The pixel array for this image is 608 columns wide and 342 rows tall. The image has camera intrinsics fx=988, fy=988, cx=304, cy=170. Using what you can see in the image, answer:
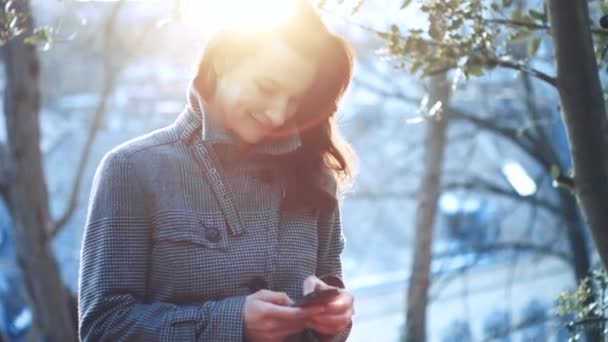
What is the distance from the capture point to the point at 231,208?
209 centimetres

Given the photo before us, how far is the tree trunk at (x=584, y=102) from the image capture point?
7.92 feet

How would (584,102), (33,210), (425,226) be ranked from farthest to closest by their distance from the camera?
(425,226) → (33,210) → (584,102)

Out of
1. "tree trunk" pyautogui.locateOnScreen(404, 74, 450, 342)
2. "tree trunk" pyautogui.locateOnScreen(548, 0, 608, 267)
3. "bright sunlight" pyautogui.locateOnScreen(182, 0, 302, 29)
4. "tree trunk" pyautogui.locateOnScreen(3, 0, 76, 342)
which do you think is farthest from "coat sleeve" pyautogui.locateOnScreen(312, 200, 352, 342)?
"tree trunk" pyautogui.locateOnScreen(404, 74, 450, 342)

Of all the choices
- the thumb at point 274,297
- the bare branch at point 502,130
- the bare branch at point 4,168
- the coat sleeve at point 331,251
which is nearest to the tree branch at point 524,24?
the coat sleeve at point 331,251

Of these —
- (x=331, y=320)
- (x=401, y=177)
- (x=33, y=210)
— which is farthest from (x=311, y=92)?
(x=401, y=177)

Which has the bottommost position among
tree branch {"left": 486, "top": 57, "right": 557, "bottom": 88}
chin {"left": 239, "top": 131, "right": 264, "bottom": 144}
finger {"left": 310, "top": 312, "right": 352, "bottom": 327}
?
finger {"left": 310, "top": 312, "right": 352, "bottom": 327}

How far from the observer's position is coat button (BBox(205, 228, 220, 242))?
2.02 metres

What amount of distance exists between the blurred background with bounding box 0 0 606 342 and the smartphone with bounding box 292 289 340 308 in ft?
14.1

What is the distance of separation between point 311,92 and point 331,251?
15.0 inches

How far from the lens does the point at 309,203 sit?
7.25ft

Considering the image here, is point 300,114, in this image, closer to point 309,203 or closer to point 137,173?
point 309,203

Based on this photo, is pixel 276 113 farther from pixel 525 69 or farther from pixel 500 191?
pixel 500 191

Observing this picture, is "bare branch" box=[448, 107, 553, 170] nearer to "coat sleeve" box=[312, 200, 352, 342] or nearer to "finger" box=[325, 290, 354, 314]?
"coat sleeve" box=[312, 200, 352, 342]

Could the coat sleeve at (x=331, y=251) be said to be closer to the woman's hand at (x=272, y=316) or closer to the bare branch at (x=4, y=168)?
the woman's hand at (x=272, y=316)
